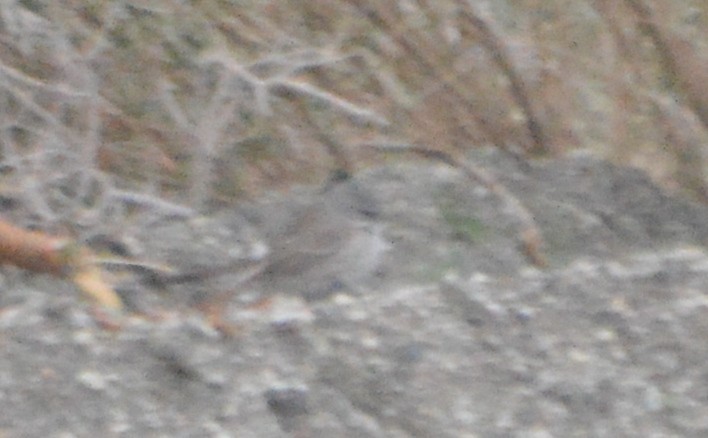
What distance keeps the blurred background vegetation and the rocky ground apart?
0.66 metres

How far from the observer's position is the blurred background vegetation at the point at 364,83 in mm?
5895

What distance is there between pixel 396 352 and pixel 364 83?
92.1 inches

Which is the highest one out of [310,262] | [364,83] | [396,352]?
[364,83]

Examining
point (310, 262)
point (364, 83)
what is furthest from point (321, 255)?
point (364, 83)

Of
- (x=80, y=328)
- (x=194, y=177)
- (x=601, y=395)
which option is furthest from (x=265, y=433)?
A: (x=194, y=177)

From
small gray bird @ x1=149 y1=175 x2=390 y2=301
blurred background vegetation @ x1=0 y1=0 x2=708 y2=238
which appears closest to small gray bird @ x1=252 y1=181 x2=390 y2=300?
small gray bird @ x1=149 y1=175 x2=390 y2=301

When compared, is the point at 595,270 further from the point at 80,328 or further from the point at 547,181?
the point at 80,328

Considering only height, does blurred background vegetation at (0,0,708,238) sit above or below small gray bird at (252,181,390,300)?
above

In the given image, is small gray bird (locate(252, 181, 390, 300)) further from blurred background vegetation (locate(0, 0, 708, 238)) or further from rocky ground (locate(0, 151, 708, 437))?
blurred background vegetation (locate(0, 0, 708, 238))

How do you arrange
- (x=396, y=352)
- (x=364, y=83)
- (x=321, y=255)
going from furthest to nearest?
1. (x=364, y=83)
2. (x=321, y=255)
3. (x=396, y=352)

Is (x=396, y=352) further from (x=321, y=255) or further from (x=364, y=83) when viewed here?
(x=364, y=83)

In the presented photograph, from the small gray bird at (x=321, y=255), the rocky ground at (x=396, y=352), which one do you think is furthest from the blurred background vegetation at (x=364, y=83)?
the small gray bird at (x=321, y=255)

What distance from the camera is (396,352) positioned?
14.2 feet

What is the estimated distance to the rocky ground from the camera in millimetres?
3924
